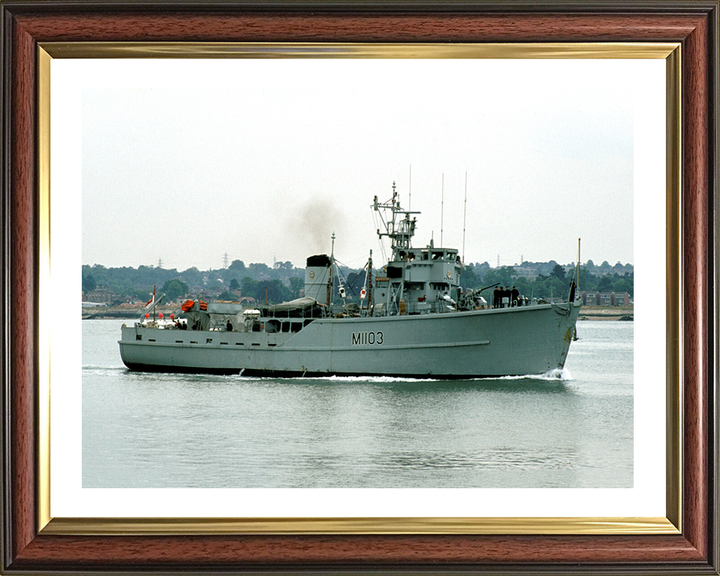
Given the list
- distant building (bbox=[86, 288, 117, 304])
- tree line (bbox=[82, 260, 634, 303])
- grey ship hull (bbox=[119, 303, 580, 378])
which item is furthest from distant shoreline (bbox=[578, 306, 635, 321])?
grey ship hull (bbox=[119, 303, 580, 378])

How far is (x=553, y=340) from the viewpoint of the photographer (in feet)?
42.5

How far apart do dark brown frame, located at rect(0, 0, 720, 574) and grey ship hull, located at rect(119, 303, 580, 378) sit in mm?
8827

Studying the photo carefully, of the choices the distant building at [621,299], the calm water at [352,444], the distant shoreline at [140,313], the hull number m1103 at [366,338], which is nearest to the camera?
the calm water at [352,444]

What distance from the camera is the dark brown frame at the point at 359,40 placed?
327cm

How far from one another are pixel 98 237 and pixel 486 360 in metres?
10.5

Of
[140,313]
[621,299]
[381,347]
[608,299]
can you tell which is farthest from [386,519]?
[381,347]

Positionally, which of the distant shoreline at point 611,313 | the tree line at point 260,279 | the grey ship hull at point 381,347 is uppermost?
the tree line at point 260,279

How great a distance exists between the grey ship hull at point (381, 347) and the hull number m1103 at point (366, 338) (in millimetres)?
22

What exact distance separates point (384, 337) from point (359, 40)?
1180cm

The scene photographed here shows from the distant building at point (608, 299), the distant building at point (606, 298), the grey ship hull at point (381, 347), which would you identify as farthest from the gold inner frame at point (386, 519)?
the grey ship hull at point (381, 347)

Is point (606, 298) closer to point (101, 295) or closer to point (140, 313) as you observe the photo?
point (101, 295)

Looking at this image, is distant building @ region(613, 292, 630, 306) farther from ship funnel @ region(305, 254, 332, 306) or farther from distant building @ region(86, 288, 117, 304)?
ship funnel @ region(305, 254, 332, 306)

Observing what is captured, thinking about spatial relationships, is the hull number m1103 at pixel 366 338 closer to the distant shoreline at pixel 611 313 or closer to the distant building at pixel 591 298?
the distant building at pixel 591 298

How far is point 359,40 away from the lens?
3.35 m
